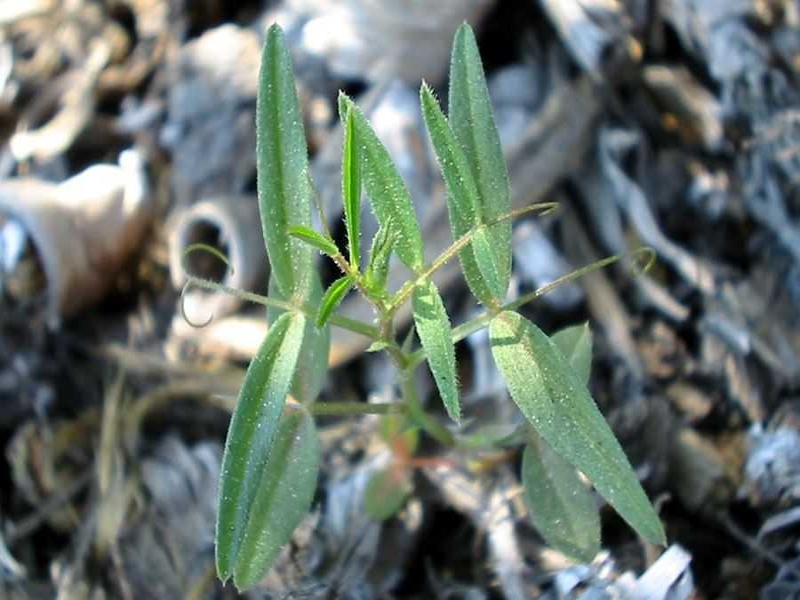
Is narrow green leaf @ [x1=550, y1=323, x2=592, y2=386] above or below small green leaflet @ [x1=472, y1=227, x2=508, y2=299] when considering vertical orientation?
below

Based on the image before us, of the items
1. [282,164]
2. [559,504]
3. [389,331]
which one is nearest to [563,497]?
[559,504]

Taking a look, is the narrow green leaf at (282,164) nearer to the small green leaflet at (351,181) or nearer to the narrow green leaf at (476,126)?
the small green leaflet at (351,181)

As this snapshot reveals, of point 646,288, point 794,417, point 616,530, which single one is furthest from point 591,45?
point 616,530

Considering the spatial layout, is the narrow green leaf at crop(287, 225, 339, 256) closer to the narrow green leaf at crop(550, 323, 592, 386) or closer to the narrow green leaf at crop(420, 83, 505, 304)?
the narrow green leaf at crop(420, 83, 505, 304)

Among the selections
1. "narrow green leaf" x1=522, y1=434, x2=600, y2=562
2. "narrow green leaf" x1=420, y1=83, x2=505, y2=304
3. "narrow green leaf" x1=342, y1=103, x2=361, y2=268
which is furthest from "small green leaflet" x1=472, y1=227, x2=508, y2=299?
"narrow green leaf" x1=522, y1=434, x2=600, y2=562

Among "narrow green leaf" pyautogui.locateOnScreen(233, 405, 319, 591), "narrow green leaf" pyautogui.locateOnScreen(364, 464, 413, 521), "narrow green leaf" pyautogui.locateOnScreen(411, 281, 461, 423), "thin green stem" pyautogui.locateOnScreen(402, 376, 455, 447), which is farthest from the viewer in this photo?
"narrow green leaf" pyautogui.locateOnScreen(364, 464, 413, 521)

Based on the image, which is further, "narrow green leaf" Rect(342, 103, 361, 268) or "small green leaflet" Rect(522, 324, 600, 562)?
"small green leaflet" Rect(522, 324, 600, 562)

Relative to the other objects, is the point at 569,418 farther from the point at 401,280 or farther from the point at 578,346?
the point at 401,280
